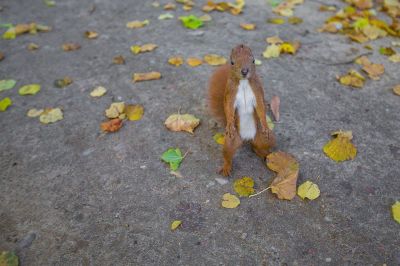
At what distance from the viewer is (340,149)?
2.53 metres

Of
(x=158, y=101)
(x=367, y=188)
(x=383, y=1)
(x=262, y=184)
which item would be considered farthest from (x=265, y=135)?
(x=383, y=1)

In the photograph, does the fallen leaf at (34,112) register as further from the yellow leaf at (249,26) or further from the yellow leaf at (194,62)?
the yellow leaf at (249,26)

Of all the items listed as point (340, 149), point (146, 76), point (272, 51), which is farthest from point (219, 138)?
point (272, 51)

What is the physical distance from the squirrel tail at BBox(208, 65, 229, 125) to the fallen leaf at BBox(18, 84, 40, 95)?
1.75m

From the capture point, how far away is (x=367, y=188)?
2.29 metres

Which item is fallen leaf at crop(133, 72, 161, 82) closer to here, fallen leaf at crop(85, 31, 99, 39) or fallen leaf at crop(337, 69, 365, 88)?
fallen leaf at crop(85, 31, 99, 39)

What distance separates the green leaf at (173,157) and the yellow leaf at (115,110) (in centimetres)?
65

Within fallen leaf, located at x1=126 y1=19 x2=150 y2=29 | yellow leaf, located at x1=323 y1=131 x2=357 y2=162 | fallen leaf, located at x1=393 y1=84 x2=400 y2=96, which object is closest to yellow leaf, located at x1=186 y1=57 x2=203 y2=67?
fallen leaf, located at x1=126 y1=19 x2=150 y2=29

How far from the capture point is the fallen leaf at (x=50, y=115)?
297 cm

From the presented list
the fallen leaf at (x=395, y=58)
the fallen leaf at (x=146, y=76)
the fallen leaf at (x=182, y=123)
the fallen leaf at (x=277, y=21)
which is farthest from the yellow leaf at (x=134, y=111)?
the fallen leaf at (x=395, y=58)

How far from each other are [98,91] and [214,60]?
1.14 meters

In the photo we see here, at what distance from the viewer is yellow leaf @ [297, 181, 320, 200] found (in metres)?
2.24

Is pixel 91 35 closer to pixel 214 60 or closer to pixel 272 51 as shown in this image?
pixel 214 60

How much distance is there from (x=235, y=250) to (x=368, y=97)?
1867 millimetres
